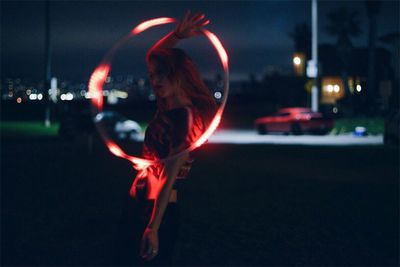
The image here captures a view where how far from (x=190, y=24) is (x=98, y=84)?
30.2 inches

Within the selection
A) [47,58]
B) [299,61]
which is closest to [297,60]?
[299,61]

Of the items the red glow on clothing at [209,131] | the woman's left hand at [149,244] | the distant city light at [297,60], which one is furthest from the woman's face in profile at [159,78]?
the distant city light at [297,60]

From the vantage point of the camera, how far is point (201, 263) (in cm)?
845

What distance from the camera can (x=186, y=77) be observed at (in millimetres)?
4168

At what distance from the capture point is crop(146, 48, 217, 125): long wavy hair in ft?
13.4

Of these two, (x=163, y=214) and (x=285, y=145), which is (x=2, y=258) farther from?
(x=285, y=145)

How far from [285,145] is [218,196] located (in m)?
17.4

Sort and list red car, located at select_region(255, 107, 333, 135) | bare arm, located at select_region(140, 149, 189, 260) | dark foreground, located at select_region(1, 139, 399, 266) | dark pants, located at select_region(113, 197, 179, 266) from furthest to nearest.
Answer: red car, located at select_region(255, 107, 333, 135) < dark foreground, located at select_region(1, 139, 399, 266) < dark pants, located at select_region(113, 197, 179, 266) < bare arm, located at select_region(140, 149, 189, 260)

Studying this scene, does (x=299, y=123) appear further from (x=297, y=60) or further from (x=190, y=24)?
(x=190, y=24)

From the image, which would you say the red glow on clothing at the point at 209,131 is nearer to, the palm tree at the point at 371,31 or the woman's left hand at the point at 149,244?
the woman's left hand at the point at 149,244

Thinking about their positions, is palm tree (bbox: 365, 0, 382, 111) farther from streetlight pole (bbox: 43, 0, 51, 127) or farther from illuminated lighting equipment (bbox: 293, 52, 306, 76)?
streetlight pole (bbox: 43, 0, 51, 127)

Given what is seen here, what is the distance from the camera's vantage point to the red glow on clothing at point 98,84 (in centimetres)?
442

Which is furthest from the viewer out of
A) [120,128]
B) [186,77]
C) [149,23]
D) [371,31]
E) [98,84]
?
[371,31]

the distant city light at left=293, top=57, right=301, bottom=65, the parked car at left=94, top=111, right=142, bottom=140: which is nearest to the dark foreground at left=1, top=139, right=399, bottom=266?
the parked car at left=94, top=111, right=142, bottom=140
